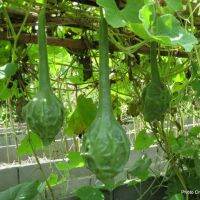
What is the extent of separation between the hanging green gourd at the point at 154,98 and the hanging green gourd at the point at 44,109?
0.77 feet

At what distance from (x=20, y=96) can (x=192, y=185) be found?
2.57 feet

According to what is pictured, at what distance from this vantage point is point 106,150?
31.4 inches

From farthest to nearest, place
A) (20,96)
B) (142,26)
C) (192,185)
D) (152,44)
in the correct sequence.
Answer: (192,185) < (20,96) < (152,44) < (142,26)

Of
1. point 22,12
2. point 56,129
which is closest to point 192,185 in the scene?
point 22,12

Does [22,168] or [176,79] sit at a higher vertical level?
[176,79]

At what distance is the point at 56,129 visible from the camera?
941 mm

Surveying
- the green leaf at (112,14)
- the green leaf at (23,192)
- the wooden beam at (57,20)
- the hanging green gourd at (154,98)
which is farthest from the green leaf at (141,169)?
the green leaf at (112,14)

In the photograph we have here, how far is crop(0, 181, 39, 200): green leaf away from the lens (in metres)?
1.63

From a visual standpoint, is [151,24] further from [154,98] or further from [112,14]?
[154,98]

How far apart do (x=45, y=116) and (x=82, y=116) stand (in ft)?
2.56

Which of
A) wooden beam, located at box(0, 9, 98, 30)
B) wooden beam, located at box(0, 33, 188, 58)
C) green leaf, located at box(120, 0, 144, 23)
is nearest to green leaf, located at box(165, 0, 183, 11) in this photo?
green leaf, located at box(120, 0, 144, 23)

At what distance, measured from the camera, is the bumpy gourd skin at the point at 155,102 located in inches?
44.5

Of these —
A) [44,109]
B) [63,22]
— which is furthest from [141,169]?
[44,109]

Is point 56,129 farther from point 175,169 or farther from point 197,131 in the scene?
point 197,131
